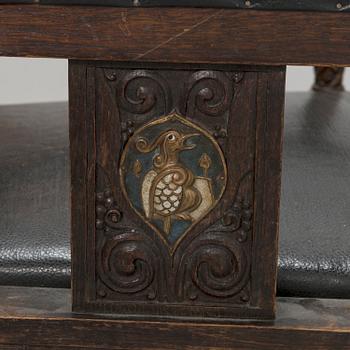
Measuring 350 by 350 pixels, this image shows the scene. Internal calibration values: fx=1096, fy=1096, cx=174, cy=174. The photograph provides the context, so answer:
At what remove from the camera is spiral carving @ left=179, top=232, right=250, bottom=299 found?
1.15 m

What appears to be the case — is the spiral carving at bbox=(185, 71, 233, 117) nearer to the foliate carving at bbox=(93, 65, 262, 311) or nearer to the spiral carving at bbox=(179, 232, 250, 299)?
the foliate carving at bbox=(93, 65, 262, 311)

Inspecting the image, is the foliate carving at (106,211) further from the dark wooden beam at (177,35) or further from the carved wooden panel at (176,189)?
the dark wooden beam at (177,35)

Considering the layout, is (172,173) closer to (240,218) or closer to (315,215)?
(240,218)

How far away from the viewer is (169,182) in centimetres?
113

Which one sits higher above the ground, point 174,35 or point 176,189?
point 174,35

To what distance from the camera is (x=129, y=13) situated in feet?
3.47

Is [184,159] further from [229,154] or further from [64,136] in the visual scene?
[64,136]

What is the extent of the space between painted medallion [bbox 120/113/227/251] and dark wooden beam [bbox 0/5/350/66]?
3.2 inches

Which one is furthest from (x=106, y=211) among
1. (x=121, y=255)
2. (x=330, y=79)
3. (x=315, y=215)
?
(x=330, y=79)

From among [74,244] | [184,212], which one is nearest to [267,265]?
[184,212]

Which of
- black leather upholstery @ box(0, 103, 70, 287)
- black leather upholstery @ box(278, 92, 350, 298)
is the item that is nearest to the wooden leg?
black leather upholstery @ box(278, 92, 350, 298)

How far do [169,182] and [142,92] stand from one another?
98mm

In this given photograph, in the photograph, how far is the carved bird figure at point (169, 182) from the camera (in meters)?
1.12

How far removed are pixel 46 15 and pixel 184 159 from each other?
0.20 meters
